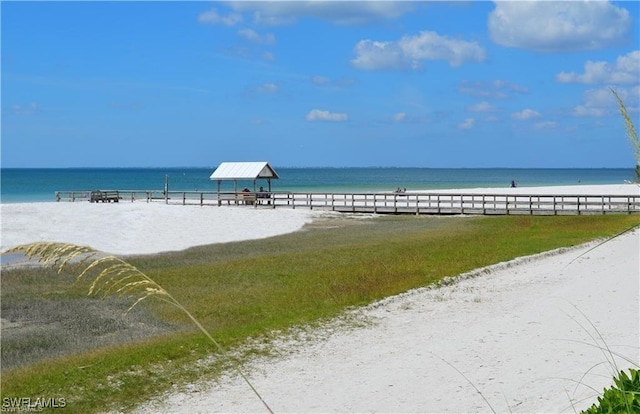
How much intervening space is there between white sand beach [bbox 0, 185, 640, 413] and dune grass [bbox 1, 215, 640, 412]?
735 mm

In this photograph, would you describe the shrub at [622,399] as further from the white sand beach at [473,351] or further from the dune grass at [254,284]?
the dune grass at [254,284]

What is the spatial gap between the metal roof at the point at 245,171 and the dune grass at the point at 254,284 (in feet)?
62.3

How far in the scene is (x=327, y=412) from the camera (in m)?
7.83

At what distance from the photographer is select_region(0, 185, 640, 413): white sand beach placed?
8.12 metres

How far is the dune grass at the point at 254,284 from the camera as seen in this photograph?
969cm

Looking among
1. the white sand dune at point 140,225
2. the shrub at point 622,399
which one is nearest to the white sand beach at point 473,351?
the shrub at point 622,399

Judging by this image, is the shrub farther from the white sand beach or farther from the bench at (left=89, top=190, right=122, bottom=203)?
the bench at (left=89, top=190, right=122, bottom=203)

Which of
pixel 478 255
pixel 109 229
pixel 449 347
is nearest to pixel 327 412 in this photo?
Result: pixel 449 347

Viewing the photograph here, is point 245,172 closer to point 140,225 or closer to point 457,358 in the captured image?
point 140,225

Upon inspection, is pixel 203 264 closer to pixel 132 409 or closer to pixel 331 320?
pixel 331 320

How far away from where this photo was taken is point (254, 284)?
18312 millimetres

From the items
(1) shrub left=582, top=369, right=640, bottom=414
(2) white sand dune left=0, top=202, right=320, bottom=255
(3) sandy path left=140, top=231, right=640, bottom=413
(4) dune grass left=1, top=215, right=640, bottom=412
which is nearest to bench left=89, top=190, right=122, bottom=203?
(2) white sand dune left=0, top=202, right=320, bottom=255

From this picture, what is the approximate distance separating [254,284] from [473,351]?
880cm

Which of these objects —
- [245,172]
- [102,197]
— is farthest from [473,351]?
[102,197]
